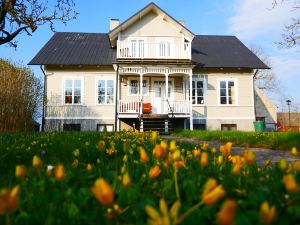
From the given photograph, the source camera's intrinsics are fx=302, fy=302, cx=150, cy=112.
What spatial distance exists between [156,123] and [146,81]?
3768 mm

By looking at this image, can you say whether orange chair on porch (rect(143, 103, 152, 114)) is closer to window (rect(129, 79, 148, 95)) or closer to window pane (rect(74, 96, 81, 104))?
window (rect(129, 79, 148, 95))

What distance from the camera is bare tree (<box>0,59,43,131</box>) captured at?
14.5 meters

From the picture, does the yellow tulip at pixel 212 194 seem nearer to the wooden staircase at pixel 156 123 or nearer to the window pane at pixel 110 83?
the wooden staircase at pixel 156 123

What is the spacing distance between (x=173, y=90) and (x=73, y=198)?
19441 mm

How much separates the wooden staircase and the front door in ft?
4.85

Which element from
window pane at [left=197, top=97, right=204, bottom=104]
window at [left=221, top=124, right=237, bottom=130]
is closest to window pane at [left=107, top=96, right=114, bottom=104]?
window pane at [left=197, top=97, right=204, bottom=104]

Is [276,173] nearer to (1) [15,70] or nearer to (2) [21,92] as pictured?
(2) [21,92]

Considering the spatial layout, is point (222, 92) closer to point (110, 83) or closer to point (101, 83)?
point (110, 83)

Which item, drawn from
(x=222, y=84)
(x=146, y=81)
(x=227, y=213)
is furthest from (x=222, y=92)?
(x=227, y=213)

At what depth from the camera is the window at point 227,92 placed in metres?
20.9

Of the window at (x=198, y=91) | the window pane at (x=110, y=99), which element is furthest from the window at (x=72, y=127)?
the window at (x=198, y=91)

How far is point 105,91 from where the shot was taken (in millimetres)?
20188

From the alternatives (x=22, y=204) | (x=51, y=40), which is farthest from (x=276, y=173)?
(x=51, y=40)

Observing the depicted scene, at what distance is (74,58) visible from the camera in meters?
20.3
